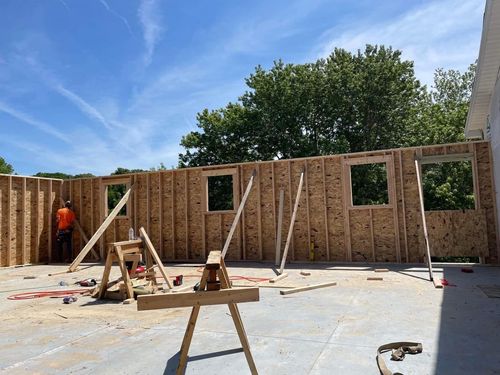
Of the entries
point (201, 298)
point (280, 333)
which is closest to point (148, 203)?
point (280, 333)

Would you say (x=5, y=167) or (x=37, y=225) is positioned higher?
(x=5, y=167)

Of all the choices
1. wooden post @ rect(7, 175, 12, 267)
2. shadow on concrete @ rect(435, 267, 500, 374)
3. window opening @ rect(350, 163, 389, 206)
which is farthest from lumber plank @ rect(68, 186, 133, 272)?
window opening @ rect(350, 163, 389, 206)

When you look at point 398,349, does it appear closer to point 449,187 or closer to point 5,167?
point 449,187

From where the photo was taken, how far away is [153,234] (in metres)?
11.8

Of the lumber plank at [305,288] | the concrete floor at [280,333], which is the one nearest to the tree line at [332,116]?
the lumber plank at [305,288]

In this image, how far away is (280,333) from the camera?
153 inches

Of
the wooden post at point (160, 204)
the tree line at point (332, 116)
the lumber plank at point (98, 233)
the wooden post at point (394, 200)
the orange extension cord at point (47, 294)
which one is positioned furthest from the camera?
the tree line at point (332, 116)

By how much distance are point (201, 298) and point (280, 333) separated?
61.7 inches

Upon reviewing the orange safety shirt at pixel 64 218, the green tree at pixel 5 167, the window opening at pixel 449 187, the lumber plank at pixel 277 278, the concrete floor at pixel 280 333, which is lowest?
the lumber plank at pixel 277 278

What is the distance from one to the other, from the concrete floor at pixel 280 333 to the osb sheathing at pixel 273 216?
2456 mm

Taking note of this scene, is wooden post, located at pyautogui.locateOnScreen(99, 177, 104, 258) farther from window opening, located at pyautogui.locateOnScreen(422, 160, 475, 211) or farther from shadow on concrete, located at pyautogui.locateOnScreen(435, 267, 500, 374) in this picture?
window opening, located at pyautogui.locateOnScreen(422, 160, 475, 211)

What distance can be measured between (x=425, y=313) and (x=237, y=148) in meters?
18.7

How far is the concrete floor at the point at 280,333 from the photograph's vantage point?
3.06m

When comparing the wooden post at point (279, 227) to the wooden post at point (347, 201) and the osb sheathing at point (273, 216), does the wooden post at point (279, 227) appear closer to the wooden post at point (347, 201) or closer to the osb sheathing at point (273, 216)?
the osb sheathing at point (273, 216)
